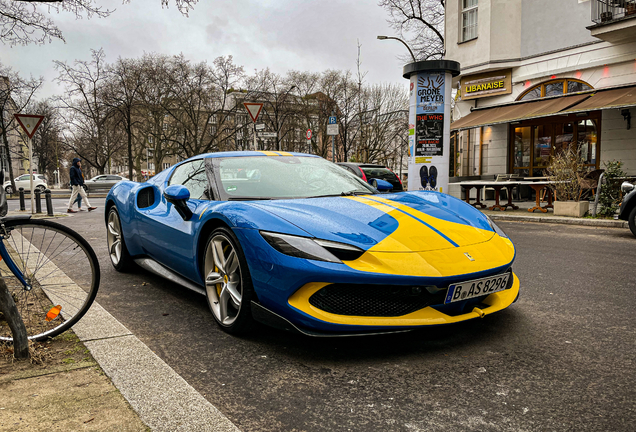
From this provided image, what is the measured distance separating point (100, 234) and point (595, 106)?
12.6 meters

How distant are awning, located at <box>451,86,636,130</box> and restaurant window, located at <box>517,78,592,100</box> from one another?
1.63 ft

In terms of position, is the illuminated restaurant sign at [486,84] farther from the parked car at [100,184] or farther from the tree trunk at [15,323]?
the parked car at [100,184]

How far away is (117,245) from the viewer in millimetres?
5414

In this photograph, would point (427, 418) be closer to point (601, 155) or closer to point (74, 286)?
point (74, 286)

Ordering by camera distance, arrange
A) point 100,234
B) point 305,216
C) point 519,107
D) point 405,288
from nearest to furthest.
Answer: point 405,288, point 305,216, point 100,234, point 519,107

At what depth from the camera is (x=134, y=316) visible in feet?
12.3

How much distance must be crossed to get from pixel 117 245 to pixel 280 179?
98.7 inches

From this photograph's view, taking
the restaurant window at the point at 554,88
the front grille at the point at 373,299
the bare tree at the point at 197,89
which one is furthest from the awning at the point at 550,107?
the bare tree at the point at 197,89

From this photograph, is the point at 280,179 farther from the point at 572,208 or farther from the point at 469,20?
the point at 469,20

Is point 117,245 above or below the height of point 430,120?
below

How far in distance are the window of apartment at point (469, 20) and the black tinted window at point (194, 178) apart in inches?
665

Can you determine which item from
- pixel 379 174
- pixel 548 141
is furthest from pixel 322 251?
pixel 548 141

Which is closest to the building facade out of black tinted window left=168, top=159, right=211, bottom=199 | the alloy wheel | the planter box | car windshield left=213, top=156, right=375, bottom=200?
the planter box

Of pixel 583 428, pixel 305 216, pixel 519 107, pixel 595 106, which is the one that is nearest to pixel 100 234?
pixel 305 216
